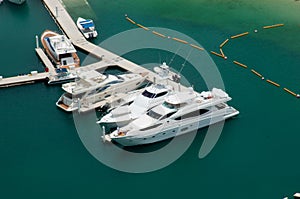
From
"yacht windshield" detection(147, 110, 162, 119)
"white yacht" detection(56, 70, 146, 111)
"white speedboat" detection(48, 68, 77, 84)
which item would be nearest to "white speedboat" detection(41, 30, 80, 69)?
"white speedboat" detection(48, 68, 77, 84)

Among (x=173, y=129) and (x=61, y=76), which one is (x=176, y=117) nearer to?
(x=173, y=129)

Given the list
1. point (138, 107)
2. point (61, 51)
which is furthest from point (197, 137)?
point (61, 51)

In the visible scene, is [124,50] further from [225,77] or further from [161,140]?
[161,140]

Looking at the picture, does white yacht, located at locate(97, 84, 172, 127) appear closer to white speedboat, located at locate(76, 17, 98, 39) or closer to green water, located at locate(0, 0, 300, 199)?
green water, located at locate(0, 0, 300, 199)

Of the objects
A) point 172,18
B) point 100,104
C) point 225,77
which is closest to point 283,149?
point 225,77

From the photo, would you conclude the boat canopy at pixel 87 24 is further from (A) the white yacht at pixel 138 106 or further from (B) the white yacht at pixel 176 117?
(B) the white yacht at pixel 176 117

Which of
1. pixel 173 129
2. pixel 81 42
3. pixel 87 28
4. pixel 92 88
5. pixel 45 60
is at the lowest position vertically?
pixel 173 129
